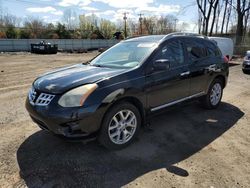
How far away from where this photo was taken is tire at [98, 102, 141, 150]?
11.3ft

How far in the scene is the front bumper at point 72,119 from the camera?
3133 millimetres

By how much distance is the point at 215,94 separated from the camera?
5641mm

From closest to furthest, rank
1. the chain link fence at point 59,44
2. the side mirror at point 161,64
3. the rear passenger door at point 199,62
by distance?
1. the side mirror at point 161,64
2. the rear passenger door at point 199,62
3. the chain link fence at point 59,44

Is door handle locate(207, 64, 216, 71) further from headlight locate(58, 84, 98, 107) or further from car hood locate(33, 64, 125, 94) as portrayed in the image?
headlight locate(58, 84, 98, 107)

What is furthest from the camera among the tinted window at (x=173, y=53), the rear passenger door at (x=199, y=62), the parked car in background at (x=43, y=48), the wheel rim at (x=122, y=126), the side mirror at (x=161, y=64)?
the parked car in background at (x=43, y=48)

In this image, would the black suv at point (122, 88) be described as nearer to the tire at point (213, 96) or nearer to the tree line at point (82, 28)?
the tire at point (213, 96)

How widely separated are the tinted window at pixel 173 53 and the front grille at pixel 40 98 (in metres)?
1.90

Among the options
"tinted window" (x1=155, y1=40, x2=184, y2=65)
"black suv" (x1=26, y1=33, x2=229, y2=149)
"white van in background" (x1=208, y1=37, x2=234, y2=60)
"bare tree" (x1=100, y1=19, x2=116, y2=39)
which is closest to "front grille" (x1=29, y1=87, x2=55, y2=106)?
"black suv" (x1=26, y1=33, x2=229, y2=149)

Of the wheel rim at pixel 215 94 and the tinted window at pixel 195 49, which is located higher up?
the tinted window at pixel 195 49

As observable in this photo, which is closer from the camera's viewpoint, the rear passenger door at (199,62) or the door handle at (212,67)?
the rear passenger door at (199,62)

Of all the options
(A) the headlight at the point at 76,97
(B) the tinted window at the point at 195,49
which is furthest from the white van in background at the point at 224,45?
(A) the headlight at the point at 76,97

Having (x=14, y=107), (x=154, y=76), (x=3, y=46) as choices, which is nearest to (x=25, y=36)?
(x=3, y=46)

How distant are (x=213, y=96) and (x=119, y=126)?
9.61ft

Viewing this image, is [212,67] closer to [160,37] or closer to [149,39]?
[160,37]
